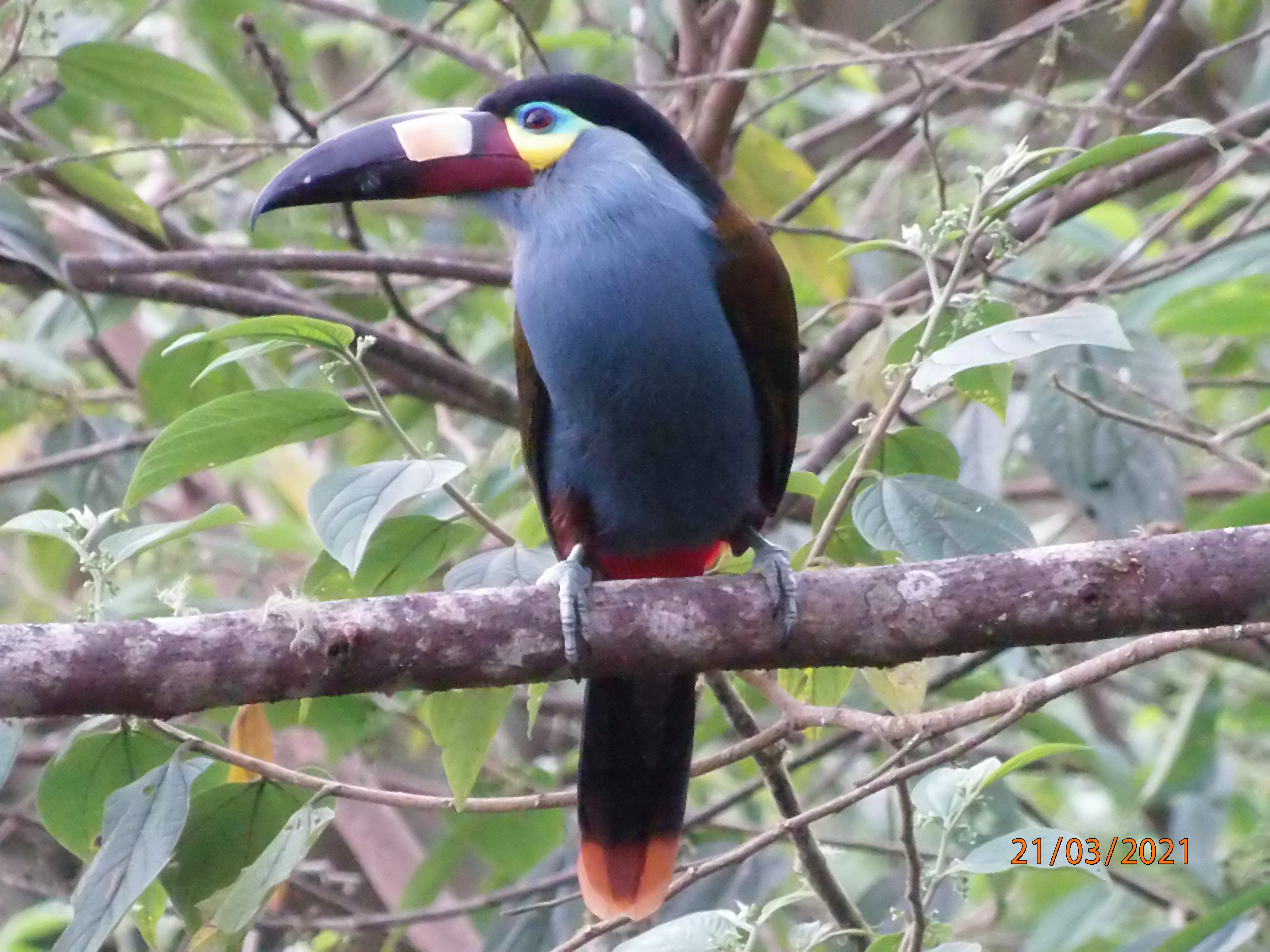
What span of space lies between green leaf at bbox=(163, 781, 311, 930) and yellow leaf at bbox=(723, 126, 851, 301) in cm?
176

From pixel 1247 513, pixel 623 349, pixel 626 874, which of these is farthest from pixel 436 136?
pixel 1247 513

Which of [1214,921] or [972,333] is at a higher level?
[972,333]

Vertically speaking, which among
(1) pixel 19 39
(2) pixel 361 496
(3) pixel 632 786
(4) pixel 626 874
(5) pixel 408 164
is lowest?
(4) pixel 626 874

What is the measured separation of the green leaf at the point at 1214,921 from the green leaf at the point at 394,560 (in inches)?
51.6

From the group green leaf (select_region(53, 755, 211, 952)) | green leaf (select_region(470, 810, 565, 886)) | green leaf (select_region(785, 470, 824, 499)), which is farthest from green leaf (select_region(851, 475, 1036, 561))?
green leaf (select_region(470, 810, 565, 886))

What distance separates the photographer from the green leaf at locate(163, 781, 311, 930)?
204 cm

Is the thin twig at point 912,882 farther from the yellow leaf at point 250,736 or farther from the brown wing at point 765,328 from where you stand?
the yellow leaf at point 250,736

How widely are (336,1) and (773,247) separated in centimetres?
181

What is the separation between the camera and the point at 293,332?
1.99 m

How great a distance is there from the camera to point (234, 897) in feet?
6.17

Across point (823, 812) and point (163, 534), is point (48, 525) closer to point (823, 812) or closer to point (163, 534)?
point (163, 534)

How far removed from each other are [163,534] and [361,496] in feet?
0.98

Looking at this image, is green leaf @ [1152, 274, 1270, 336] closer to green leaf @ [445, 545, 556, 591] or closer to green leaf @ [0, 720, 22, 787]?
green leaf @ [445, 545, 556, 591]

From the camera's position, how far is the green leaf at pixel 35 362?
2.91 metres
